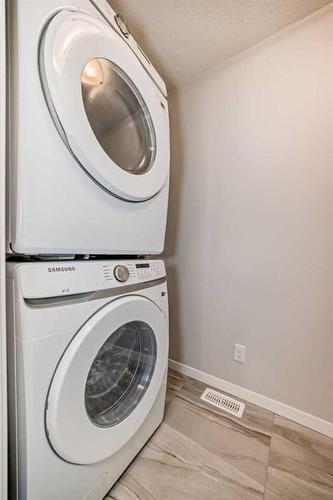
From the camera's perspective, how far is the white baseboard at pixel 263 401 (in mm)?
1029

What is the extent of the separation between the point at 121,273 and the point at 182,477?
2.76 ft

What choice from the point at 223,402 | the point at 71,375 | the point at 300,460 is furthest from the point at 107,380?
the point at 300,460

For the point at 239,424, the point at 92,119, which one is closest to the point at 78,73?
the point at 92,119

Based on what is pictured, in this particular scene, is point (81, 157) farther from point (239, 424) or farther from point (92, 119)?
point (239, 424)

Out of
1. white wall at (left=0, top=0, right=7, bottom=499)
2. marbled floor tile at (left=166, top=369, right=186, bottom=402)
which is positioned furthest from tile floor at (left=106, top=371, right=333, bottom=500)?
white wall at (left=0, top=0, right=7, bottom=499)

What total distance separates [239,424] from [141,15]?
2.08 metres

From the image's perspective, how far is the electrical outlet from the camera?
1235 mm

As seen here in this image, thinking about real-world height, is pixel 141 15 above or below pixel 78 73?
above

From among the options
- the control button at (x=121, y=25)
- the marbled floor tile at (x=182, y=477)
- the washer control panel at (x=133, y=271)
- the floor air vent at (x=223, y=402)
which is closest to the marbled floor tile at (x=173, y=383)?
the floor air vent at (x=223, y=402)

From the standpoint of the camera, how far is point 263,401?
3.85ft

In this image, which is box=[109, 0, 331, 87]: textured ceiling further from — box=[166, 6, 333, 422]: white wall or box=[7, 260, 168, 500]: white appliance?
box=[7, 260, 168, 500]: white appliance

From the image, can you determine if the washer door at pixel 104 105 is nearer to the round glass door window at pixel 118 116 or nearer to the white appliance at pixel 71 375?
the round glass door window at pixel 118 116

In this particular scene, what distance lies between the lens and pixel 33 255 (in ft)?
1.82

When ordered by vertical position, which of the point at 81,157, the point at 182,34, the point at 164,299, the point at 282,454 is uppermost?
the point at 182,34
